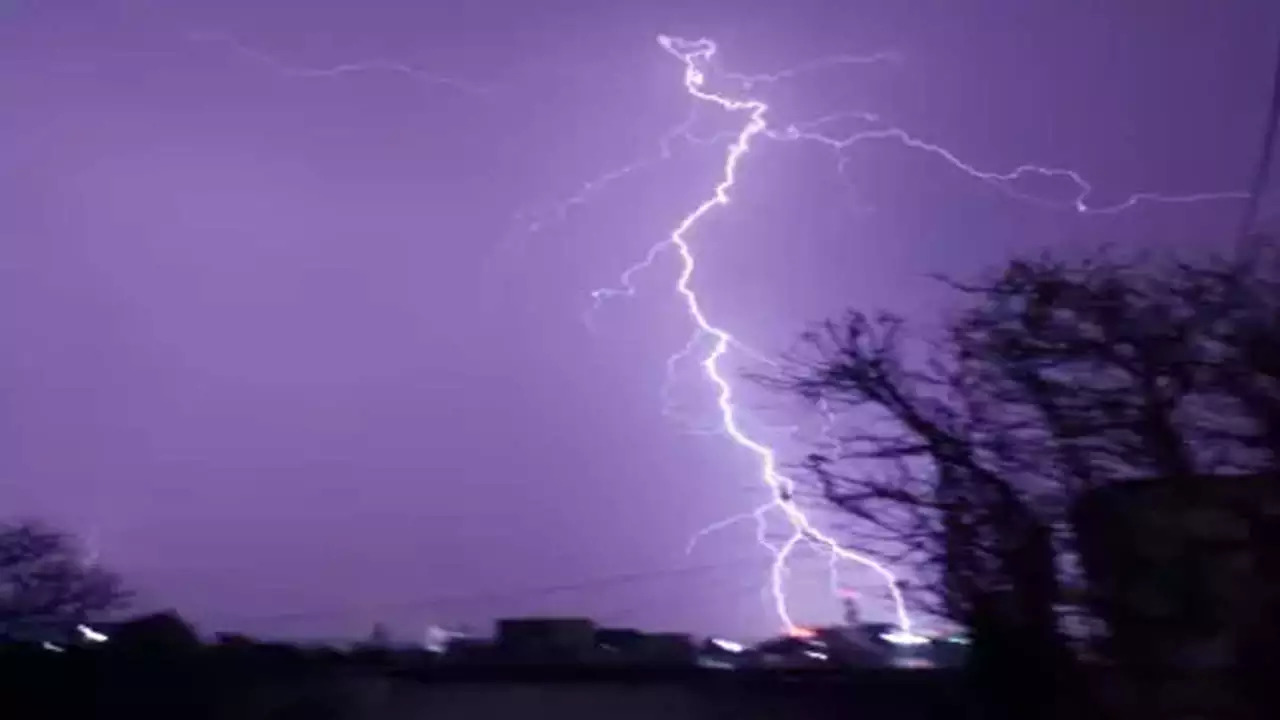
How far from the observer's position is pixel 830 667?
1608cm

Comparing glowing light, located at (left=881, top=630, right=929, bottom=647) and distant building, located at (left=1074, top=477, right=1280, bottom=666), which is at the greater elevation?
glowing light, located at (left=881, top=630, right=929, bottom=647)

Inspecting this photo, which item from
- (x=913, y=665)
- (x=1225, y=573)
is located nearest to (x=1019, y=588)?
(x=1225, y=573)

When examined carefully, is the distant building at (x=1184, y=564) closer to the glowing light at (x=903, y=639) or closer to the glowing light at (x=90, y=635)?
the glowing light at (x=903, y=639)

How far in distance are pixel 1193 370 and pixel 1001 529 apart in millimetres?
1802

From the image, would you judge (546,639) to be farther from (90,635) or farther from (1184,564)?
(1184,564)

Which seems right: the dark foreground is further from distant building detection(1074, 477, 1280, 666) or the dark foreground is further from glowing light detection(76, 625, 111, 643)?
distant building detection(1074, 477, 1280, 666)

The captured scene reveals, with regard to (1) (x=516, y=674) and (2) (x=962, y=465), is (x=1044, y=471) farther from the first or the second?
(1) (x=516, y=674)

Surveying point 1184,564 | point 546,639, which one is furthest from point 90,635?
point 1184,564

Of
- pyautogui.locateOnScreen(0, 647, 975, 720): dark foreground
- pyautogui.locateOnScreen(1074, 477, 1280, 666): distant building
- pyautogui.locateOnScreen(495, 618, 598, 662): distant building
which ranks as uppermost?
pyautogui.locateOnScreen(495, 618, 598, 662): distant building

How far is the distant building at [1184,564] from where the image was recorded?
9180 mm

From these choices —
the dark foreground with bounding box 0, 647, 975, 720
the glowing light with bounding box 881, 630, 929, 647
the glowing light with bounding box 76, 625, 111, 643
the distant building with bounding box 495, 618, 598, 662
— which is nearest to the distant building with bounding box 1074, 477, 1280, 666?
the glowing light with bounding box 881, 630, 929, 647

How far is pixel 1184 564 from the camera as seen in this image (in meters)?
9.60

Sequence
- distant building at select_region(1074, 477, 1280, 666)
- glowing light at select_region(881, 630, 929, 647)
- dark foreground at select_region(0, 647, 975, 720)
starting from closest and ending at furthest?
distant building at select_region(1074, 477, 1280, 666) < glowing light at select_region(881, 630, 929, 647) < dark foreground at select_region(0, 647, 975, 720)

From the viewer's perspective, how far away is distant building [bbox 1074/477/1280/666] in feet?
30.1
